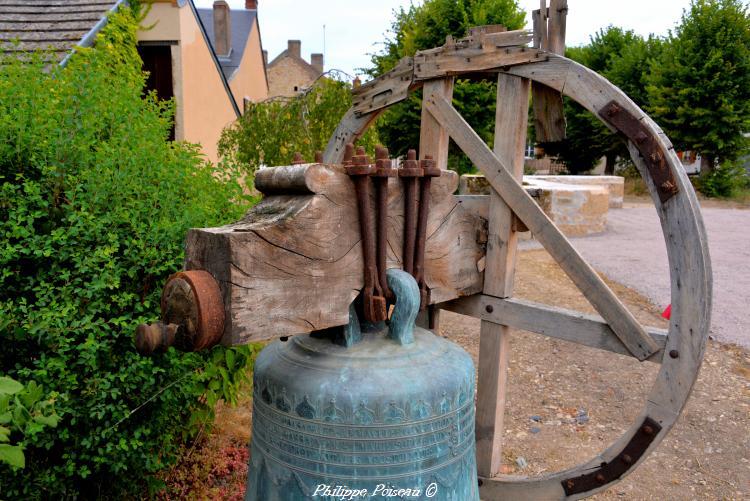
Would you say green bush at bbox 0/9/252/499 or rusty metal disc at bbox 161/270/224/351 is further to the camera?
green bush at bbox 0/9/252/499

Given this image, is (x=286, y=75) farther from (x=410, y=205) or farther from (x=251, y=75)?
(x=410, y=205)

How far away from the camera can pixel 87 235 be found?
2.21 m

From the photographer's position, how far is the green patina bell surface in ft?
5.03

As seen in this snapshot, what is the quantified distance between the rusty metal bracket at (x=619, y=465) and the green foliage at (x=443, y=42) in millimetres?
12008

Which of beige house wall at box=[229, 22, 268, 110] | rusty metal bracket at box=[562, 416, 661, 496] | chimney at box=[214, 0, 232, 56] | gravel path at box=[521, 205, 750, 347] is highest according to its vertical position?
chimney at box=[214, 0, 232, 56]

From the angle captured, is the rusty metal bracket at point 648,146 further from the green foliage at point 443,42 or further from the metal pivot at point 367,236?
the green foliage at point 443,42

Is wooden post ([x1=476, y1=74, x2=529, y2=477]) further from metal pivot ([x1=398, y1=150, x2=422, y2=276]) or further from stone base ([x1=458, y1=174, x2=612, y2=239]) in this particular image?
stone base ([x1=458, y1=174, x2=612, y2=239])

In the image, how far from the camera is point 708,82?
60.6 ft

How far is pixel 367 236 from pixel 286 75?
3945 centimetres

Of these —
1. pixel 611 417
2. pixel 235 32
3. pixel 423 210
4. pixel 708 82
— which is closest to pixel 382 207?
pixel 423 210

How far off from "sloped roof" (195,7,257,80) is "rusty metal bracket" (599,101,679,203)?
1988 cm

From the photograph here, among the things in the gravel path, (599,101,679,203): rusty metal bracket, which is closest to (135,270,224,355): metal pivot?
(599,101,679,203): rusty metal bracket

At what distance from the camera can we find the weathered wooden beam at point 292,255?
4.69 ft

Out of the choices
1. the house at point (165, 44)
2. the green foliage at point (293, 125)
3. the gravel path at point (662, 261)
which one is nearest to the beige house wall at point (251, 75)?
the house at point (165, 44)
